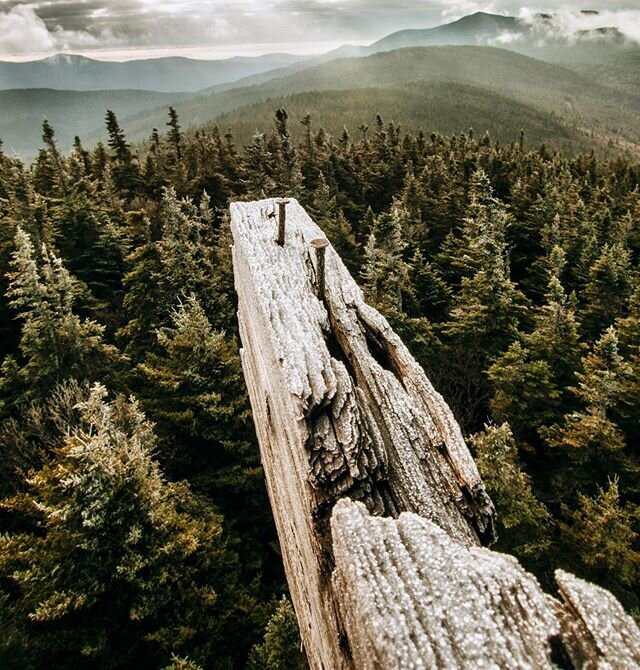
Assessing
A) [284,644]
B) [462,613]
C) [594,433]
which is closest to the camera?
[462,613]

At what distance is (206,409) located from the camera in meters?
18.2

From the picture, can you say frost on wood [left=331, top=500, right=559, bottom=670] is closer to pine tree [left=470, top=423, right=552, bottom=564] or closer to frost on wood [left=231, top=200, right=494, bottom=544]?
frost on wood [left=231, top=200, right=494, bottom=544]

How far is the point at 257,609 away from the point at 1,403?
16.1 m

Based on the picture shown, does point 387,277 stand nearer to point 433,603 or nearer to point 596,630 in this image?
point 433,603

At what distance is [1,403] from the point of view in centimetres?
2150

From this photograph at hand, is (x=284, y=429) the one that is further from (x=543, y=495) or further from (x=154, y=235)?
(x=154, y=235)


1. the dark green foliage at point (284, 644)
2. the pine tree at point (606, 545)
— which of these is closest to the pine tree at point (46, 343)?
the dark green foliage at point (284, 644)

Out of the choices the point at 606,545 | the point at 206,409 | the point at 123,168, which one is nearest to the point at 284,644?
the point at 206,409

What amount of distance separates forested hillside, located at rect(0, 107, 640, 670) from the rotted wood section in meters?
8.81

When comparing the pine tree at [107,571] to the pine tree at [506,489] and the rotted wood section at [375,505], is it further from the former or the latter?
the pine tree at [506,489]

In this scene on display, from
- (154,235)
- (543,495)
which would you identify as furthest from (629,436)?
(154,235)

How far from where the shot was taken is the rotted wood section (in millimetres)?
2549

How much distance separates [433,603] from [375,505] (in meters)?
1.60

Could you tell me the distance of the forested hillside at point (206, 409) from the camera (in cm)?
1288
